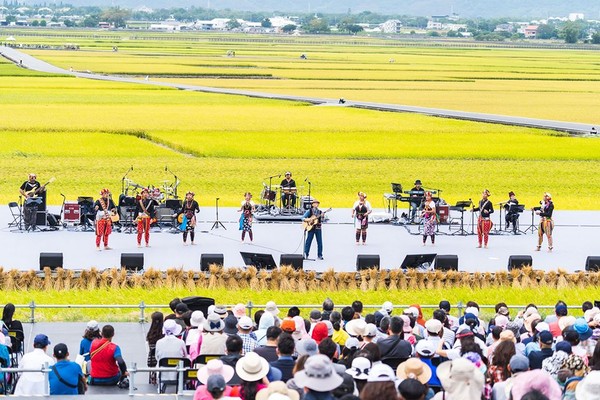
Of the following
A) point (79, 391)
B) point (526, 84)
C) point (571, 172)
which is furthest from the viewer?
point (526, 84)

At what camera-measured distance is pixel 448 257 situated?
110 feet

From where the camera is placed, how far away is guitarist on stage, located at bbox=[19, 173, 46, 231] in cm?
4031

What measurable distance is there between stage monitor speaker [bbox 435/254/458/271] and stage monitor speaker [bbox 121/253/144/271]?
825 centimetres

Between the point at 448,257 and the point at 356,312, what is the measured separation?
43.3 ft

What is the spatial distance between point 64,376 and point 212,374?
338 cm

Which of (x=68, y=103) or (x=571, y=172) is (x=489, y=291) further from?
(x=68, y=103)

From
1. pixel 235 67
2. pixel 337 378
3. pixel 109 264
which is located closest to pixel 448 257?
pixel 109 264

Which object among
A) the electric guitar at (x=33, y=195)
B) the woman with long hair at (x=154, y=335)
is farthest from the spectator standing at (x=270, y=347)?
the electric guitar at (x=33, y=195)

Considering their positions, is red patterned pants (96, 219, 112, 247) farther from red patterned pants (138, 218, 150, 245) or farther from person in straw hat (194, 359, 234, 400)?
person in straw hat (194, 359, 234, 400)

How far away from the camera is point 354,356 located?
16516mm

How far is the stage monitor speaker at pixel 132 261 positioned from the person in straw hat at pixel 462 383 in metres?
19.0

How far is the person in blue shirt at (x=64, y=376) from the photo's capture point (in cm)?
1728

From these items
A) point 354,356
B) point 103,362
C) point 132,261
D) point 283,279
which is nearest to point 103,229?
point 132,261

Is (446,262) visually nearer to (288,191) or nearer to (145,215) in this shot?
(145,215)
